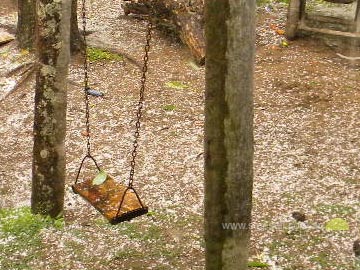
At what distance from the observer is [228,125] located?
3631mm

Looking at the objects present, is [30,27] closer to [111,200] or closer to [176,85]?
[176,85]

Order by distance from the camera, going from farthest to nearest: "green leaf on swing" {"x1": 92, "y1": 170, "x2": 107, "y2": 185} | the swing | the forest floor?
1. "green leaf on swing" {"x1": 92, "y1": 170, "x2": 107, "y2": 185}
2. the forest floor
3. the swing

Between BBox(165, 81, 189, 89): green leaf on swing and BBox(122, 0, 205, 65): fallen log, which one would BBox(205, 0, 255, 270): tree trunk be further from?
BBox(122, 0, 205, 65): fallen log

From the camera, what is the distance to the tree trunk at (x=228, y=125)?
137 inches

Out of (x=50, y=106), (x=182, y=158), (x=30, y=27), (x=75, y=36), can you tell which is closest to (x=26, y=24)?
(x=30, y=27)

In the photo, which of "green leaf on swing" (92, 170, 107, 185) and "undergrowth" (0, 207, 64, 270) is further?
"green leaf on swing" (92, 170, 107, 185)

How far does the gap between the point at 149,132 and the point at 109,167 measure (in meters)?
0.97

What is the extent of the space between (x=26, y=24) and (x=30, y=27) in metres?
0.08

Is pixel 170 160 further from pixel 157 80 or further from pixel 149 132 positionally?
pixel 157 80

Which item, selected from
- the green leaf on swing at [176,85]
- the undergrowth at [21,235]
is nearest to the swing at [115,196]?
the undergrowth at [21,235]

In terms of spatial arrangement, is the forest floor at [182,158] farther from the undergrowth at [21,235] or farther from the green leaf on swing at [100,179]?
the green leaf on swing at [100,179]

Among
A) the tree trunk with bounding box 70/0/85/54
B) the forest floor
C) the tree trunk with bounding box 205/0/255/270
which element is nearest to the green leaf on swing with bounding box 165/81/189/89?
the forest floor

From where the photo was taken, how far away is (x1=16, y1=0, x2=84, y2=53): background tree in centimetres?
949

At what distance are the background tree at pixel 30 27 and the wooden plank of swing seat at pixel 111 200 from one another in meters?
4.53
